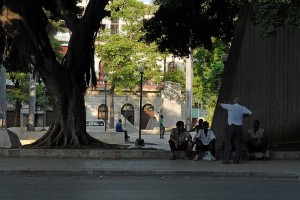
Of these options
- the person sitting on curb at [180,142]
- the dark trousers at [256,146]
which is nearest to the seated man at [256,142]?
the dark trousers at [256,146]

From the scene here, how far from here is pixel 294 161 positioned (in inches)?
607

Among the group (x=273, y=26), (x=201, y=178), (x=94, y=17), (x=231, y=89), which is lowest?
(x=201, y=178)

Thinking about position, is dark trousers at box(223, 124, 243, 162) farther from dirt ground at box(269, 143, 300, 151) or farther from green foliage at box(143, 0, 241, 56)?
green foliage at box(143, 0, 241, 56)

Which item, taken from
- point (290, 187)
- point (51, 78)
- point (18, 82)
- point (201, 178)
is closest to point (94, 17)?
point (51, 78)

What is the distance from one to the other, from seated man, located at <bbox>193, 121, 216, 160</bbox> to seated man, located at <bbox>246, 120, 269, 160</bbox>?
1.07 metres

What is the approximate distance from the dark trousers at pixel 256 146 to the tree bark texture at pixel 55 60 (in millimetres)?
5288

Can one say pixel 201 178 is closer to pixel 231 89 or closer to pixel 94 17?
pixel 231 89

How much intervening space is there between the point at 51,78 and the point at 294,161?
331 inches

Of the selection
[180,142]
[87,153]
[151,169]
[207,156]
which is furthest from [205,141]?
[87,153]

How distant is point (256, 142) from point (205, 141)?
5.00 feet

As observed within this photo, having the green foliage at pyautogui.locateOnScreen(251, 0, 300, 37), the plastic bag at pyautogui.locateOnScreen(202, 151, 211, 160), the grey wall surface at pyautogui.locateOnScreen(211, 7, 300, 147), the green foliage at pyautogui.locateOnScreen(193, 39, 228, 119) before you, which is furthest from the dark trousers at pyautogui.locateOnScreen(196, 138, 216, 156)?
the green foliage at pyautogui.locateOnScreen(193, 39, 228, 119)

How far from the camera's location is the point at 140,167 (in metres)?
13.9

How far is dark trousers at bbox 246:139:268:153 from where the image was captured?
51.6 ft

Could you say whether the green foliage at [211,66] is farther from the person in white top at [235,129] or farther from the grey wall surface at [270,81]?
the person in white top at [235,129]
